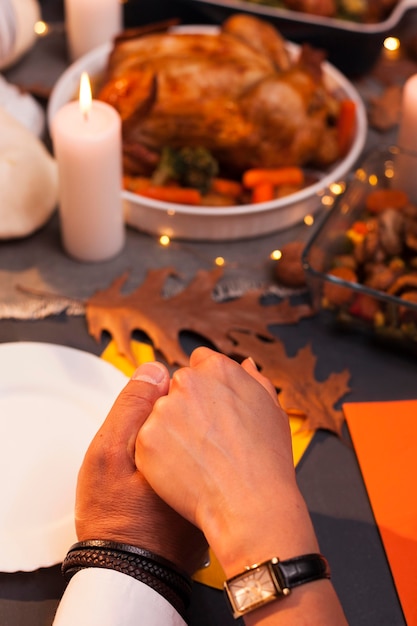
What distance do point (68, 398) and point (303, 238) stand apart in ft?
1.93

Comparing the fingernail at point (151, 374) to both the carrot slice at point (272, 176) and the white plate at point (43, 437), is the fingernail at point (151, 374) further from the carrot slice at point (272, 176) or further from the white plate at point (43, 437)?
the carrot slice at point (272, 176)

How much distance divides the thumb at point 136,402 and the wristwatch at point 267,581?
208 mm

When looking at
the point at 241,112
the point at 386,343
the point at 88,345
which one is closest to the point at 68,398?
the point at 88,345

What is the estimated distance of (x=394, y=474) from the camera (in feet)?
3.37

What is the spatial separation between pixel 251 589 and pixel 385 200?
2.68ft

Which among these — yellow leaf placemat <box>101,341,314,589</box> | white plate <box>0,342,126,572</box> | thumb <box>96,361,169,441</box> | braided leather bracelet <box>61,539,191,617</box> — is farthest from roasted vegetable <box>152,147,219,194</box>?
braided leather bracelet <box>61,539,191,617</box>

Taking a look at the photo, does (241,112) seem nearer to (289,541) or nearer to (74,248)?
(74,248)

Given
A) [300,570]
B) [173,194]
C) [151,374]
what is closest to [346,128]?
[173,194]

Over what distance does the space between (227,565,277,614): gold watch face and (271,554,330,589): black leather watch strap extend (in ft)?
0.04

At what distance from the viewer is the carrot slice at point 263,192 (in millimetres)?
1396

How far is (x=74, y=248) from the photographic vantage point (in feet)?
4.34

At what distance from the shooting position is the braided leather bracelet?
772 millimetres

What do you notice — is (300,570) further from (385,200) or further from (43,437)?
(385,200)

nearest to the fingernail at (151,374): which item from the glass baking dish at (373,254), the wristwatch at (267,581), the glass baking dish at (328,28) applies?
the wristwatch at (267,581)
